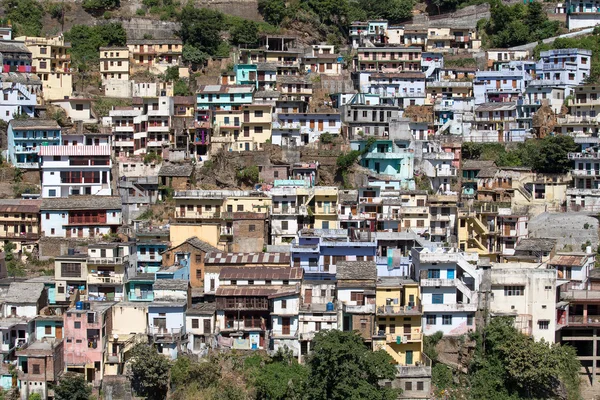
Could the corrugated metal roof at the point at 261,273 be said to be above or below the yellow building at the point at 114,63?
below

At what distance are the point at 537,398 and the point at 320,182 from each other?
18.8 metres

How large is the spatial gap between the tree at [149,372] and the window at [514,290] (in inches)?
580

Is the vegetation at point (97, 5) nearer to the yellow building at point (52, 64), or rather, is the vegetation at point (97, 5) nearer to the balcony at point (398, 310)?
the yellow building at point (52, 64)

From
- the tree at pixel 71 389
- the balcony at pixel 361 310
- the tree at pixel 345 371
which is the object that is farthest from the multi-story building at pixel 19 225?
the tree at pixel 345 371

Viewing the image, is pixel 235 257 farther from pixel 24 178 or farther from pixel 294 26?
pixel 294 26

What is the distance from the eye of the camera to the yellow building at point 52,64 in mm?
67312

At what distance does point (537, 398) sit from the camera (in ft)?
148

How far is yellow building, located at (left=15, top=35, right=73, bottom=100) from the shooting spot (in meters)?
67.3

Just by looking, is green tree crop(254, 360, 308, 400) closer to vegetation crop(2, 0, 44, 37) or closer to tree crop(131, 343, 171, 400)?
tree crop(131, 343, 171, 400)

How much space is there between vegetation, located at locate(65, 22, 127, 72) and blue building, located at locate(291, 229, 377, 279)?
27.1 m

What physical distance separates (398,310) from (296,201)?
409 inches

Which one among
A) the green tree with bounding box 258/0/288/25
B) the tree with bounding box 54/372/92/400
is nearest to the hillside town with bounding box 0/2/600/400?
the tree with bounding box 54/372/92/400

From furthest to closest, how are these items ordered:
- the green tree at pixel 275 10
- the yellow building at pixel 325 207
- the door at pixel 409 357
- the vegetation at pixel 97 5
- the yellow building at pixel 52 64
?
the green tree at pixel 275 10 → the vegetation at pixel 97 5 → the yellow building at pixel 52 64 → the yellow building at pixel 325 207 → the door at pixel 409 357

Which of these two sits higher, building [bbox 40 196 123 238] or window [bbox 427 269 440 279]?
→ building [bbox 40 196 123 238]
